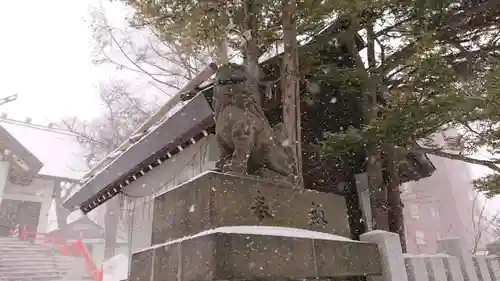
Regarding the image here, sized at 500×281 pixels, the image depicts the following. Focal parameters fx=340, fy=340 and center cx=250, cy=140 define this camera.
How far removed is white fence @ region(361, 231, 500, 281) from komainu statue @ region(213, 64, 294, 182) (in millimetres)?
1091

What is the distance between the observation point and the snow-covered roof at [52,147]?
24.4 m

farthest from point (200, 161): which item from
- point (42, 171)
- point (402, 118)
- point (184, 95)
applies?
point (42, 171)

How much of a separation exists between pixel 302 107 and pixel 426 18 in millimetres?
2337

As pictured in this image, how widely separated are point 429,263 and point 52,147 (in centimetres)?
2986

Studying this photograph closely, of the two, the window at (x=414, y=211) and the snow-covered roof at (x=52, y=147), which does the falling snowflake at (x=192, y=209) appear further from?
the window at (x=414, y=211)

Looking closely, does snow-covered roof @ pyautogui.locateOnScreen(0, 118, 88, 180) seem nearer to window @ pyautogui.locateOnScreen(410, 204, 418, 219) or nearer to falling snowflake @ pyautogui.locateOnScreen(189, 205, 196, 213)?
falling snowflake @ pyautogui.locateOnScreen(189, 205, 196, 213)

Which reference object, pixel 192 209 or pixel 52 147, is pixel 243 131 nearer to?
pixel 192 209

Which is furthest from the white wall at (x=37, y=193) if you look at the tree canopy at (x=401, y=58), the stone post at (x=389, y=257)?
the stone post at (x=389, y=257)

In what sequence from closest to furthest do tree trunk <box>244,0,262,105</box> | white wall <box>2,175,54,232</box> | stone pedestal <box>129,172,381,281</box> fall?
1. stone pedestal <box>129,172,381,281</box>
2. tree trunk <box>244,0,262,105</box>
3. white wall <box>2,175,54,232</box>

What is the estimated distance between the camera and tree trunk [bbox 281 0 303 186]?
4.02 metres

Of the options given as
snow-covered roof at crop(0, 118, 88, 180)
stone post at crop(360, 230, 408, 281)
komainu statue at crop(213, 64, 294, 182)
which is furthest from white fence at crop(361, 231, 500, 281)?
snow-covered roof at crop(0, 118, 88, 180)

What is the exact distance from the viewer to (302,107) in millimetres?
6156

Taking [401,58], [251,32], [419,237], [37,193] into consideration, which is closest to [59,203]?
[37,193]

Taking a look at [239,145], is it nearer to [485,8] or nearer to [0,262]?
[485,8]
